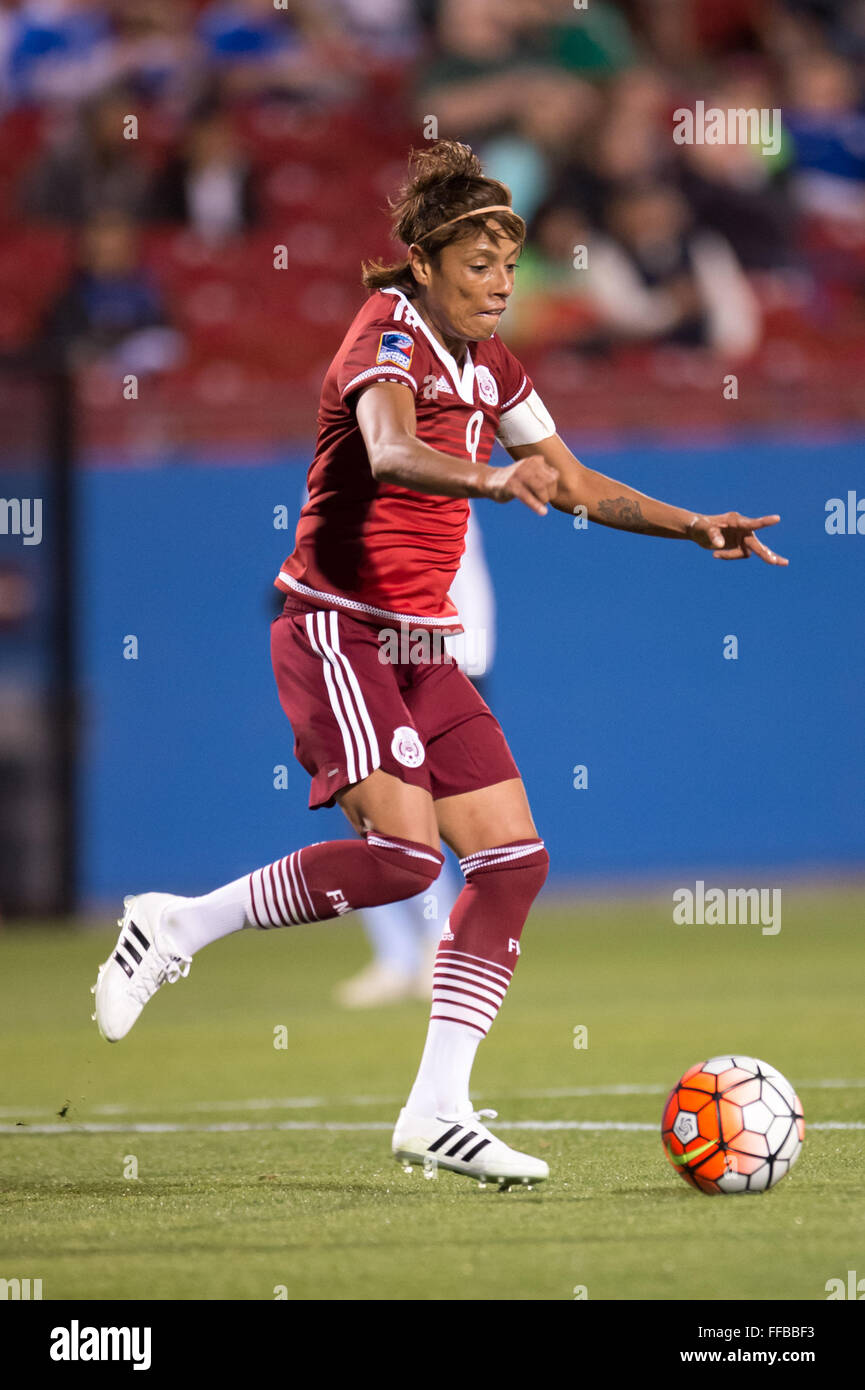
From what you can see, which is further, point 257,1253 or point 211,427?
point 211,427

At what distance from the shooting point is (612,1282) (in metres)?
3.98

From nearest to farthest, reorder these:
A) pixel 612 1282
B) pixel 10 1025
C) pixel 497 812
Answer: pixel 612 1282 < pixel 497 812 < pixel 10 1025

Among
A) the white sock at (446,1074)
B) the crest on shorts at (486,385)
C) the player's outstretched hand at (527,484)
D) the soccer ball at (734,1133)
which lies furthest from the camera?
the crest on shorts at (486,385)

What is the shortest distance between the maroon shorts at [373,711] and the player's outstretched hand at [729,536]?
728 millimetres

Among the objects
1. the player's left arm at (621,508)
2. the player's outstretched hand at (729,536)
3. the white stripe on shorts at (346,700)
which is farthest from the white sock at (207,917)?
the player's outstretched hand at (729,536)

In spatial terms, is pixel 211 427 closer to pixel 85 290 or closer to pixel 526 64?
pixel 85 290

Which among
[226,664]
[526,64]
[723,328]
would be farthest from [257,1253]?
[526,64]

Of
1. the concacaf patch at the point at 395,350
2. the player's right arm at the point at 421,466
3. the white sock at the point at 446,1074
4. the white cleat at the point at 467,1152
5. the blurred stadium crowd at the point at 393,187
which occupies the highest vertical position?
the blurred stadium crowd at the point at 393,187

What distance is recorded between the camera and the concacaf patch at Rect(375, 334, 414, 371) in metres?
5.05

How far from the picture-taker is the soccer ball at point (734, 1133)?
193 inches

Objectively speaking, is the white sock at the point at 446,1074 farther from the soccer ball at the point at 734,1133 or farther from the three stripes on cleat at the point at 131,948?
the three stripes on cleat at the point at 131,948

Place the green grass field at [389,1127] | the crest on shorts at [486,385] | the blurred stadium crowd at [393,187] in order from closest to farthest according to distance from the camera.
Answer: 1. the green grass field at [389,1127]
2. the crest on shorts at [486,385]
3. the blurred stadium crowd at [393,187]

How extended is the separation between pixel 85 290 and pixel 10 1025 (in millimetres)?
6780

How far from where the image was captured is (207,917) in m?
5.29
